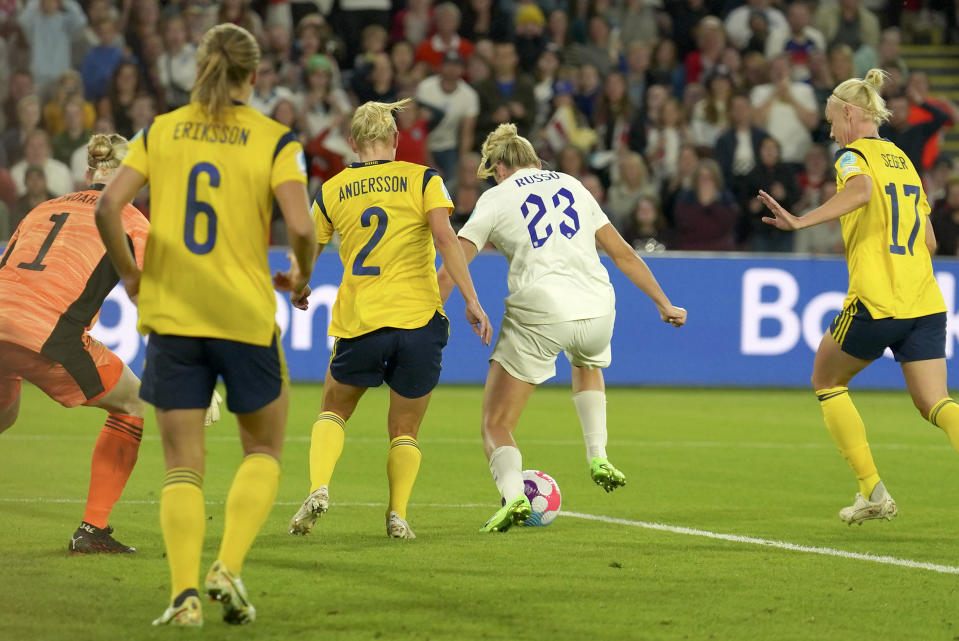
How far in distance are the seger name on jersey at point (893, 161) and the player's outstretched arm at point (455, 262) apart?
2.42 metres

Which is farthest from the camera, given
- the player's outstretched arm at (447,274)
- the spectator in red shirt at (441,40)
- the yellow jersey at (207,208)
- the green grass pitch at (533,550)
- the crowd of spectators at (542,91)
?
the spectator in red shirt at (441,40)

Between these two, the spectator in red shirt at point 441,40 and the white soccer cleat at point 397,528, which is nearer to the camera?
the white soccer cleat at point 397,528

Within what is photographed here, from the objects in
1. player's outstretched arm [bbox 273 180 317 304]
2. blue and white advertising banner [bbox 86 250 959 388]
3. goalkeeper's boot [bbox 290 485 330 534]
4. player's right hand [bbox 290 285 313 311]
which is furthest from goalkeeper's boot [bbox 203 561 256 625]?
blue and white advertising banner [bbox 86 250 959 388]

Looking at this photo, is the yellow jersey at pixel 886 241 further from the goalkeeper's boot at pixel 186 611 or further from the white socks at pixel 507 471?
the goalkeeper's boot at pixel 186 611

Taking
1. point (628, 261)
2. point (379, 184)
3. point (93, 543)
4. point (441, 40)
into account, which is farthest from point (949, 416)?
point (441, 40)

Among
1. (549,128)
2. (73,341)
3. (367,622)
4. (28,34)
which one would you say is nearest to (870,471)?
(367,622)

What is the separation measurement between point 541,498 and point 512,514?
2.30ft

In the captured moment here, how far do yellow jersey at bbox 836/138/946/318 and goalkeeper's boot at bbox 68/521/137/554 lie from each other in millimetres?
4023

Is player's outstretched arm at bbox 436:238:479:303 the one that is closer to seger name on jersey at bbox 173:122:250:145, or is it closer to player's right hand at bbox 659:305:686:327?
player's right hand at bbox 659:305:686:327

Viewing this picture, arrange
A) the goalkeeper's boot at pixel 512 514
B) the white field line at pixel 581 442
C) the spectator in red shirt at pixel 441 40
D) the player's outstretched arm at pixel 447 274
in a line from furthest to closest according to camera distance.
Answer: the spectator in red shirt at pixel 441 40
the white field line at pixel 581 442
the player's outstretched arm at pixel 447 274
the goalkeeper's boot at pixel 512 514

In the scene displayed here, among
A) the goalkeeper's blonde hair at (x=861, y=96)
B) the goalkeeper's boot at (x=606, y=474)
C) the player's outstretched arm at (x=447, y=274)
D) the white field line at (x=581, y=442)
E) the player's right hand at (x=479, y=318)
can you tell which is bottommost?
the white field line at (x=581, y=442)

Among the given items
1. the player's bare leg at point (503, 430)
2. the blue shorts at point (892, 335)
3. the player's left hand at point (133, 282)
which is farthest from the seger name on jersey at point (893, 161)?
the player's left hand at point (133, 282)

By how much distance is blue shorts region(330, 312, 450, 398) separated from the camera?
295 inches

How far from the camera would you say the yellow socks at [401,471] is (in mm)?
7605
